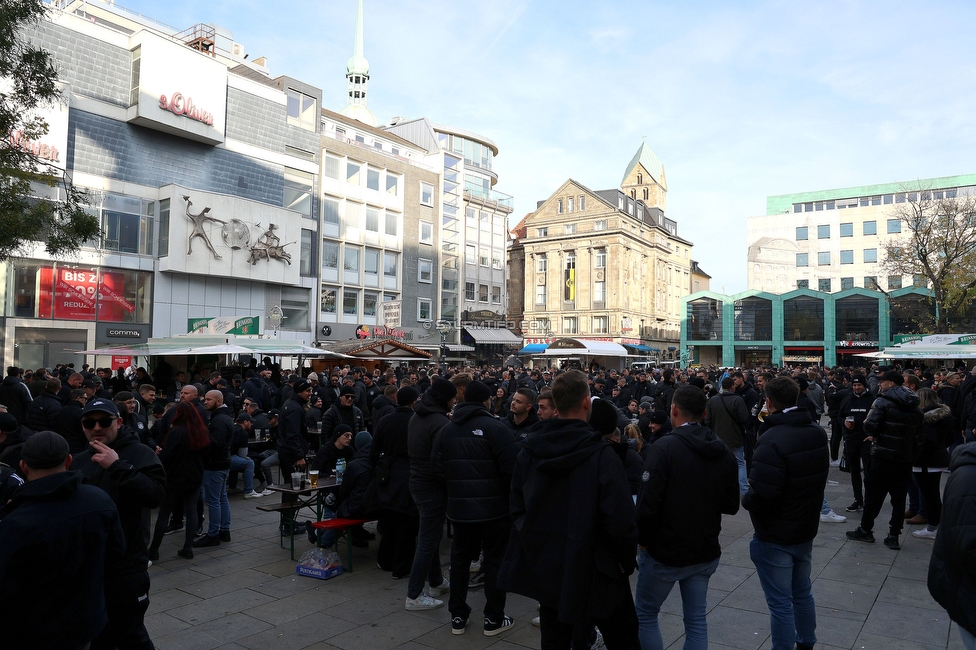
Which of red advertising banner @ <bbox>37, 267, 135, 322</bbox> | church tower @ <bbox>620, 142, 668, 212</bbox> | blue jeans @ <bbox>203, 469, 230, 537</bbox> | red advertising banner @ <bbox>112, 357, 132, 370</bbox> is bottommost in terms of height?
blue jeans @ <bbox>203, 469, 230, 537</bbox>

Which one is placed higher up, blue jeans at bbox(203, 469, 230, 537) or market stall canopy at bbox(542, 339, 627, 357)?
market stall canopy at bbox(542, 339, 627, 357)

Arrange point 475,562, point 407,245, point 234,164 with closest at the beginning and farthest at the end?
point 475,562 → point 234,164 → point 407,245

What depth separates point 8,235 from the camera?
10.9m

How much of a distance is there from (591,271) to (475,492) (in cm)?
6599

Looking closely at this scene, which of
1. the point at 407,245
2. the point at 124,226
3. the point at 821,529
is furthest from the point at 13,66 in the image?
the point at 407,245

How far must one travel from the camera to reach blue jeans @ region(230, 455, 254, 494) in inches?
365

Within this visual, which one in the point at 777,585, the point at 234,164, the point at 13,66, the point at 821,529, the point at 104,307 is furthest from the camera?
the point at 234,164

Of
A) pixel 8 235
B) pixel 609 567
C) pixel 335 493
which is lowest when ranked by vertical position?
pixel 335 493

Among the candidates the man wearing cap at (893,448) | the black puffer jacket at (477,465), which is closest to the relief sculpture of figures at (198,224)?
the black puffer jacket at (477,465)

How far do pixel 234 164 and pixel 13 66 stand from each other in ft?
68.6

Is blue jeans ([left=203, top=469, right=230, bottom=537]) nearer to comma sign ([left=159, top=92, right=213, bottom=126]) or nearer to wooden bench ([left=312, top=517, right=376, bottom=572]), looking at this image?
wooden bench ([left=312, top=517, right=376, bottom=572])

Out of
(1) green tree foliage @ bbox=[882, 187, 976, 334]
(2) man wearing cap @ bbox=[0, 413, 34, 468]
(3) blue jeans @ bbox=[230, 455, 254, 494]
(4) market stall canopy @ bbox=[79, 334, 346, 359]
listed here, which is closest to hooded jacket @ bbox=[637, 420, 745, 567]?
(2) man wearing cap @ bbox=[0, 413, 34, 468]

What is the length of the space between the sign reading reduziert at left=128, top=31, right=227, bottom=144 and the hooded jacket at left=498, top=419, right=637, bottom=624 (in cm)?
2999

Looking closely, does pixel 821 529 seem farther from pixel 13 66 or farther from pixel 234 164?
pixel 234 164
